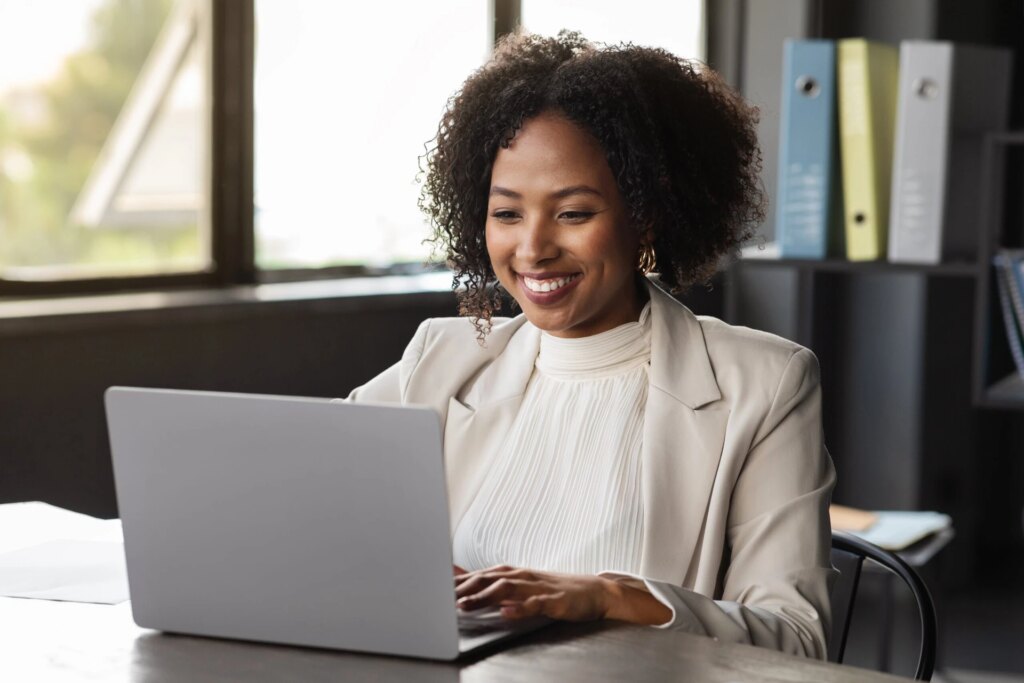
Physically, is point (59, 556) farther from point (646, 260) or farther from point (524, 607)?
point (646, 260)

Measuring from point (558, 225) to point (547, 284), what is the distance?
7cm

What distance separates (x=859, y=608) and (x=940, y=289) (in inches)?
37.0

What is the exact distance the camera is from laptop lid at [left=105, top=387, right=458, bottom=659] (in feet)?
3.67

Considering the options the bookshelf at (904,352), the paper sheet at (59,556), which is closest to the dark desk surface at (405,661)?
the paper sheet at (59,556)

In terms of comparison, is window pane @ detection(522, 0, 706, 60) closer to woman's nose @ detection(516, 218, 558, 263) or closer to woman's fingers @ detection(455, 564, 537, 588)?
woman's nose @ detection(516, 218, 558, 263)

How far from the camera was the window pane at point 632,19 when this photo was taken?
12.7 ft

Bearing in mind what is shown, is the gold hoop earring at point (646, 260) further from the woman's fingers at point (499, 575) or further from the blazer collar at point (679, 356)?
the woman's fingers at point (499, 575)

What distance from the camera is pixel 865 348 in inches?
159

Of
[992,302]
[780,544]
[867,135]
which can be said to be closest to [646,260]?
[780,544]

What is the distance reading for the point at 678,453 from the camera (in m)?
1.60

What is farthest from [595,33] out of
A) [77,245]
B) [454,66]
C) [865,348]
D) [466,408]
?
[466,408]

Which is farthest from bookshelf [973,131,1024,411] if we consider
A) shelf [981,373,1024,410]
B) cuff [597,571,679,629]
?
cuff [597,571,679,629]

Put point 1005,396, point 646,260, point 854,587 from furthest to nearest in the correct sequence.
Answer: point 1005,396 < point 646,260 < point 854,587

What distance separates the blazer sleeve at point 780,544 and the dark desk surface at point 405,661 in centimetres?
13
